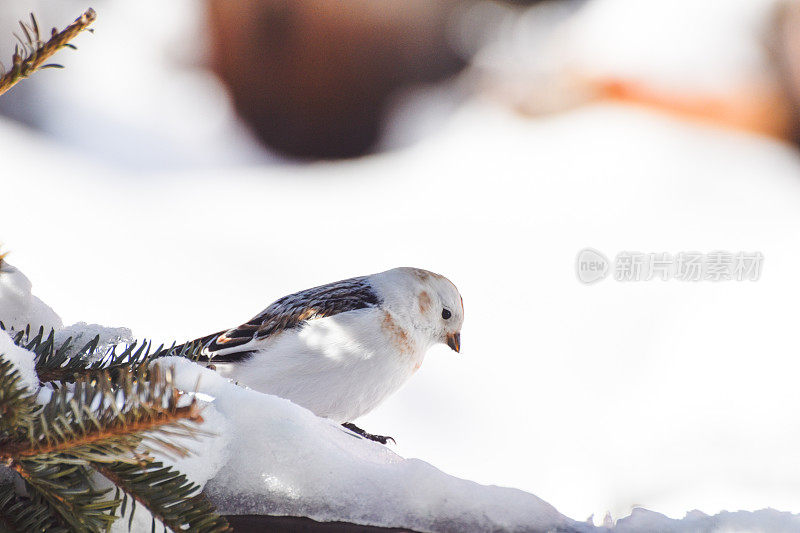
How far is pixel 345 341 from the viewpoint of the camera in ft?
4.03

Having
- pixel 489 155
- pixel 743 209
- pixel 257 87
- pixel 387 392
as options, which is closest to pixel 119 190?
pixel 257 87

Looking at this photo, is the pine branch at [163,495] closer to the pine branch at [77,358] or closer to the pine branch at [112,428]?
the pine branch at [112,428]

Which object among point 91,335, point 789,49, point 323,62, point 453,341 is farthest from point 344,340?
point 789,49

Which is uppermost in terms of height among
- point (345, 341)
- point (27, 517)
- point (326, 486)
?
point (345, 341)

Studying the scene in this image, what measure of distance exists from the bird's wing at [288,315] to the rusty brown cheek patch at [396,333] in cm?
6

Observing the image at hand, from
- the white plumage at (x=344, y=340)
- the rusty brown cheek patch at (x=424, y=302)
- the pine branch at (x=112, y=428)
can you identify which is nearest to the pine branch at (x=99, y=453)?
the pine branch at (x=112, y=428)

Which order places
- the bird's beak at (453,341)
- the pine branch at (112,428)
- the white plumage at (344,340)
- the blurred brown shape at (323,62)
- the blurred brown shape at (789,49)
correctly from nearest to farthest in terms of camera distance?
the pine branch at (112,428) → the white plumage at (344,340) → the bird's beak at (453,341) → the blurred brown shape at (789,49) → the blurred brown shape at (323,62)

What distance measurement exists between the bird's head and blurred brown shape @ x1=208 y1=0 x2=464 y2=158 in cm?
201

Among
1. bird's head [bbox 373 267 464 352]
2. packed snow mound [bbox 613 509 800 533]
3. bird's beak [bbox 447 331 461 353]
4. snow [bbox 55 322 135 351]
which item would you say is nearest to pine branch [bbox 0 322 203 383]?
snow [bbox 55 322 135 351]

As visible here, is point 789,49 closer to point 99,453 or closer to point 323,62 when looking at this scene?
point 323,62

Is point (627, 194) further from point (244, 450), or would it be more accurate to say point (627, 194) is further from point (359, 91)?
point (244, 450)

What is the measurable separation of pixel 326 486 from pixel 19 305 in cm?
41

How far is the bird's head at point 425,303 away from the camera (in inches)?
53.5

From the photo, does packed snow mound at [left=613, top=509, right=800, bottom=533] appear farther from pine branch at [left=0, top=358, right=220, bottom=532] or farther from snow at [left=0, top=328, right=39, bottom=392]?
snow at [left=0, top=328, right=39, bottom=392]
